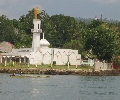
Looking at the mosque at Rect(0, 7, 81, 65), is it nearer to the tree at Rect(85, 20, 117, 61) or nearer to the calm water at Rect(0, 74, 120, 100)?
the tree at Rect(85, 20, 117, 61)

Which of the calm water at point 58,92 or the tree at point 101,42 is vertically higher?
the tree at point 101,42

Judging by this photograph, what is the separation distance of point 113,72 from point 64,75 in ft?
51.5

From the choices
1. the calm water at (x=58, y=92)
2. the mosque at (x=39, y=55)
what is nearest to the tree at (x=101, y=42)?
the mosque at (x=39, y=55)

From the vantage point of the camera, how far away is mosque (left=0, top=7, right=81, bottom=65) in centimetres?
13762

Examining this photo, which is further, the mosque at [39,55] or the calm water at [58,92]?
the mosque at [39,55]

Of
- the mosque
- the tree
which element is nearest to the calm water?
the tree

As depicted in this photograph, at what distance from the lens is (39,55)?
138 metres

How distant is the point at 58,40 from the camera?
200 meters

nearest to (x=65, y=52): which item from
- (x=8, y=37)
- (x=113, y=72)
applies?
(x=113, y=72)

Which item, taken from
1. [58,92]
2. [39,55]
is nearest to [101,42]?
[39,55]

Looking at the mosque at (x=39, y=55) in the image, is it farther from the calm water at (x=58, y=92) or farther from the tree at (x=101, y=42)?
the calm water at (x=58, y=92)

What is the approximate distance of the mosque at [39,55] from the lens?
138m

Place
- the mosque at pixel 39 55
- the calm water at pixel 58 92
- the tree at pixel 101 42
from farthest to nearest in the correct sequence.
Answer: the mosque at pixel 39 55 → the tree at pixel 101 42 → the calm water at pixel 58 92

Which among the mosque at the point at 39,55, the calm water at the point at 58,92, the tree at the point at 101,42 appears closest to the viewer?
the calm water at the point at 58,92
